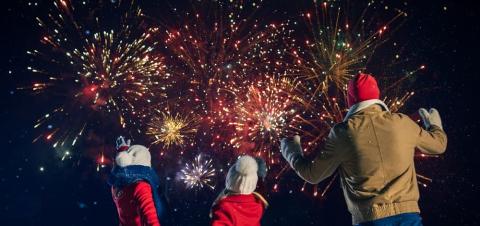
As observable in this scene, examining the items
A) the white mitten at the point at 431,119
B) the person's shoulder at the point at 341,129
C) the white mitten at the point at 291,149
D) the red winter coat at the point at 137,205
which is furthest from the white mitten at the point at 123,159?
the white mitten at the point at 431,119

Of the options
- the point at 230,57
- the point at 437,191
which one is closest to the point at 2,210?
the point at 230,57

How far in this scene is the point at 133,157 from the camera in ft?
12.1

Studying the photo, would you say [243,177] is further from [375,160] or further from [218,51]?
[218,51]

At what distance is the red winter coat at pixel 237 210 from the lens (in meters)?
2.82

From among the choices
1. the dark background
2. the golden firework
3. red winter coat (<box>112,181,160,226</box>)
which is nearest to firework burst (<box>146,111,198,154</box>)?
the golden firework

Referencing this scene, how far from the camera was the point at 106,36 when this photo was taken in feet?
24.8

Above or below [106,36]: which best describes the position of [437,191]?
below

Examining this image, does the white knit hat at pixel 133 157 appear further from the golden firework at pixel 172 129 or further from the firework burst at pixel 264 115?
the golden firework at pixel 172 129

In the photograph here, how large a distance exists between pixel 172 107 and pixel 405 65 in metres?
4.70

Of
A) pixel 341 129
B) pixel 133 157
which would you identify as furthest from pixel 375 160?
pixel 133 157

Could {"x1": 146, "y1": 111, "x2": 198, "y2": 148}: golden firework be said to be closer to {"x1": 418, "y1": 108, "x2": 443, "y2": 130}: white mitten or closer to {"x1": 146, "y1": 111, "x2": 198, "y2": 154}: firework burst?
{"x1": 146, "y1": 111, "x2": 198, "y2": 154}: firework burst

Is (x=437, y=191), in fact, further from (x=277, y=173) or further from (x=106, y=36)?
(x=106, y=36)

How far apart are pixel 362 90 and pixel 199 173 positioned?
509 centimetres

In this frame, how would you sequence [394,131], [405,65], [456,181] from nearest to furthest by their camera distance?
1. [394,131]
2. [456,181]
3. [405,65]
